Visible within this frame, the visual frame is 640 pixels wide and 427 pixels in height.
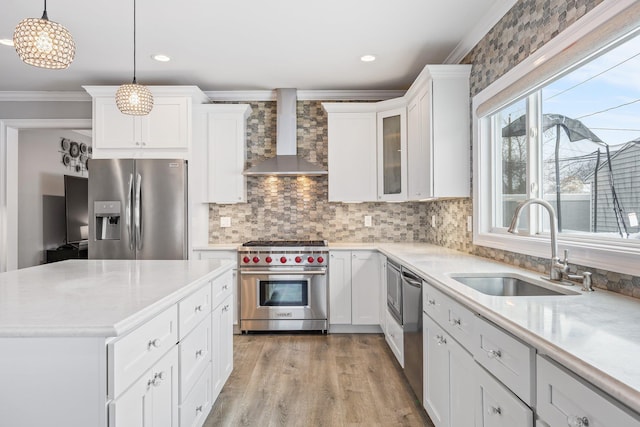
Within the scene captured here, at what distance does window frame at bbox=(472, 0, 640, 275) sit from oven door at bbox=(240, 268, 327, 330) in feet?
5.43

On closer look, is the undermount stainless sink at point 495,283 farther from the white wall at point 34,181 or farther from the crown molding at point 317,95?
the white wall at point 34,181

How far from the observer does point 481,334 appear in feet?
4.58

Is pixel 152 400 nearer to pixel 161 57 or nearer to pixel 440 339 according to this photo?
pixel 440 339

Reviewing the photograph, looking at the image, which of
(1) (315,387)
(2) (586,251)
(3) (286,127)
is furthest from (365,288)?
(2) (586,251)

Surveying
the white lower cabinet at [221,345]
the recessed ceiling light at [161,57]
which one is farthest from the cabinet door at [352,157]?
the white lower cabinet at [221,345]

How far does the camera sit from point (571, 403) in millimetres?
893

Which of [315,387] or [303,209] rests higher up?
[303,209]

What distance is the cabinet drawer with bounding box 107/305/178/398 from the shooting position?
44.4 inches

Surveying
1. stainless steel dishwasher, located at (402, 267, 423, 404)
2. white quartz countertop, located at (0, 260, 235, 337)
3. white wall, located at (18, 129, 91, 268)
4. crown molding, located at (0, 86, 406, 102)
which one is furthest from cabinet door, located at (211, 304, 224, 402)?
white wall, located at (18, 129, 91, 268)

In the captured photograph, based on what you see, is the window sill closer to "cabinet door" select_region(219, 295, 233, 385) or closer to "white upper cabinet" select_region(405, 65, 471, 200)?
"white upper cabinet" select_region(405, 65, 471, 200)

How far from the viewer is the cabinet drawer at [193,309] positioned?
5.54 feet

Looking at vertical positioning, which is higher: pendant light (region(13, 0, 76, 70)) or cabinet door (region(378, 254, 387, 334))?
pendant light (region(13, 0, 76, 70))

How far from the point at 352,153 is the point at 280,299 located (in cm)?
171

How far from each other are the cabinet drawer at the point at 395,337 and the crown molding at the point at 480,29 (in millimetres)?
2256
